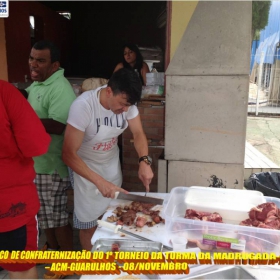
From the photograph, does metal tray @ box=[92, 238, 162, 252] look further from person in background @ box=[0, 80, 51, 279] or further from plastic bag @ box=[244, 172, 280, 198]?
plastic bag @ box=[244, 172, 280, 198]

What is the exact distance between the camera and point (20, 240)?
1866mm

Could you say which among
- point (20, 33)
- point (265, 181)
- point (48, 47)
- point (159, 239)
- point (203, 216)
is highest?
point (20, 33)

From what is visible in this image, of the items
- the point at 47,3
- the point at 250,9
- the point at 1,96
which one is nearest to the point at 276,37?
the point at 47,3

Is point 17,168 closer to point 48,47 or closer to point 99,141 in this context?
point 99,141

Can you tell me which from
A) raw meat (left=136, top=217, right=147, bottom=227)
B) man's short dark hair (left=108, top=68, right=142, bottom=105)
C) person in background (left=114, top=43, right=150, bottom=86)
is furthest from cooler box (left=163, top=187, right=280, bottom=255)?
person in background (left=114, top=43, right=150, bottom=86)

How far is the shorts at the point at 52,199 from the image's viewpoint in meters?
2.69

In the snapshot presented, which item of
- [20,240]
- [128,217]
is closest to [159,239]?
[128,217]

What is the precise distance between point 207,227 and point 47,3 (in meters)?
7.74

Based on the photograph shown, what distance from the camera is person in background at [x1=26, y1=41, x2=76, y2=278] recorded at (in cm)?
248

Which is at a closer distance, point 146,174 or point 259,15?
point 146,174

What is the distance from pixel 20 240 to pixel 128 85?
4.06 ft

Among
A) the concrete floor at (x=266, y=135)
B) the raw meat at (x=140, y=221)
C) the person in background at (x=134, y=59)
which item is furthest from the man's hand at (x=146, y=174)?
the concrete floor at (x=266, y=135)

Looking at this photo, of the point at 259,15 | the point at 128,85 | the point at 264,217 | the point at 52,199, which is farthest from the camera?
the point at 259,15

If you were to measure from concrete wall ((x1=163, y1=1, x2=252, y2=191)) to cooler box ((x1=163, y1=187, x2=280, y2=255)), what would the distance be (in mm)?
1181
